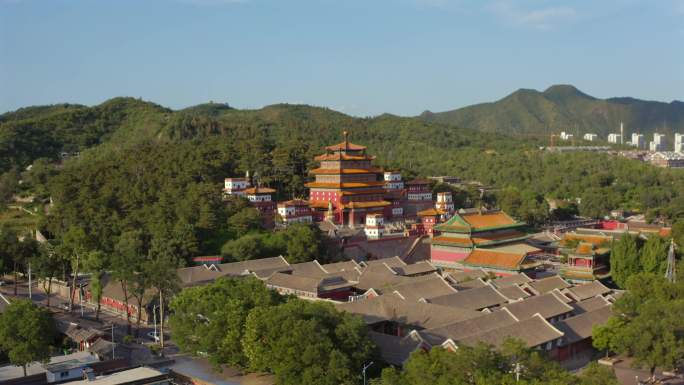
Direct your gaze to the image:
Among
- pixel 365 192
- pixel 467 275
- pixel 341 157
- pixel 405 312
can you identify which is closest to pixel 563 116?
pixel 341 157

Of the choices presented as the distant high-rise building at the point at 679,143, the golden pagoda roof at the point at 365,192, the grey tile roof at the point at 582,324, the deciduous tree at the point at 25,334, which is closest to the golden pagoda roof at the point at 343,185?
the golden pagoda roof at the point at 365,192

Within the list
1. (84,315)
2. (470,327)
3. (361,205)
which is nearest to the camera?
(470,327)

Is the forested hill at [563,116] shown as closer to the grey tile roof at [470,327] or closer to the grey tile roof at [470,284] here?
the grey tile roof at [470,284]

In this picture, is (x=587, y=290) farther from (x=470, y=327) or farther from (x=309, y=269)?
(x=309, y=269)

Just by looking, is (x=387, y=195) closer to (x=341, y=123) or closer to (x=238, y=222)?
(x=238, y=222)

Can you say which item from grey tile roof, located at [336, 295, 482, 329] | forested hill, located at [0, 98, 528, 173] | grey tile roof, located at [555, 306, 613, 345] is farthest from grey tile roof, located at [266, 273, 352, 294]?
forested hill, located at [0, 98, 528, 173]
